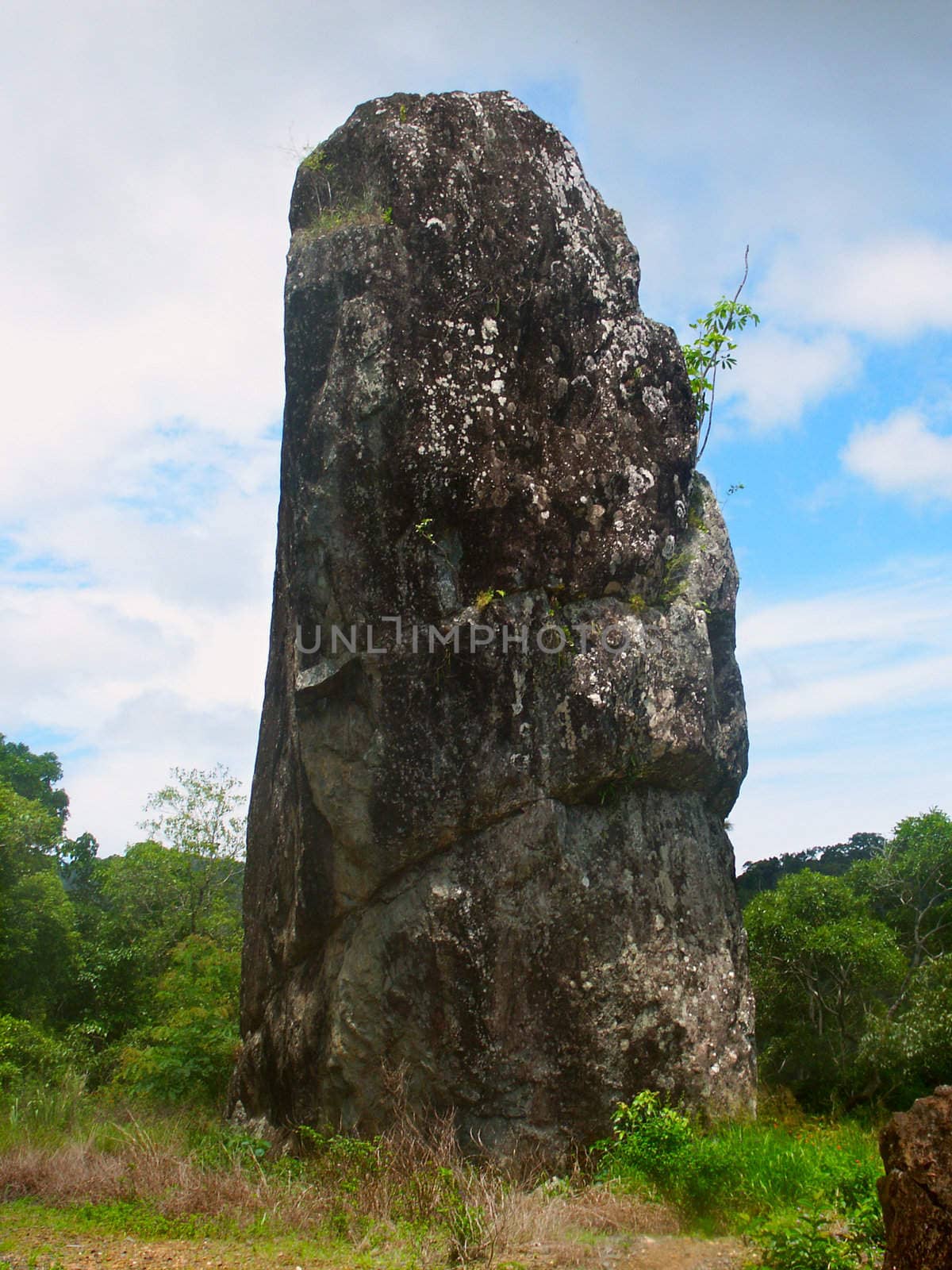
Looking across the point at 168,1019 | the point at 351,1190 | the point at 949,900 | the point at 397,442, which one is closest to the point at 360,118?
the point at 397,442

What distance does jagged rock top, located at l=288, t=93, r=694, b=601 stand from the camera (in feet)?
28.9

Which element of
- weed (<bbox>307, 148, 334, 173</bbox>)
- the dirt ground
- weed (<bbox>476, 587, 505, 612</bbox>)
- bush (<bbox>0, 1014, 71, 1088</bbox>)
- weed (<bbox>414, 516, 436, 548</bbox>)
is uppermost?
weed (<bbox>307, 148, 334, 173</bbox>)

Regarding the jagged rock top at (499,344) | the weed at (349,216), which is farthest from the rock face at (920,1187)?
the weed at (349,216)

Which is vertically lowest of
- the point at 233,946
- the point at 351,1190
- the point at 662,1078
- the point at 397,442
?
the point at 351,1190

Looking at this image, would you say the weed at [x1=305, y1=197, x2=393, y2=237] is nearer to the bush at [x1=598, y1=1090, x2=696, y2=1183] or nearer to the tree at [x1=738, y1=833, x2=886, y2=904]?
the bush at [x1=598, y1=1090, x2=696, y2=1183]

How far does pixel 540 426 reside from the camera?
29.9 feet

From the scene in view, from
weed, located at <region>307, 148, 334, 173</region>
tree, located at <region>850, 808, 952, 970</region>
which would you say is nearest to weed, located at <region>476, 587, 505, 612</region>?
weed, located at <region>307, 148, 334, 173</region>

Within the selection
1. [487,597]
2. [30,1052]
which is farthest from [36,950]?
[487,597]

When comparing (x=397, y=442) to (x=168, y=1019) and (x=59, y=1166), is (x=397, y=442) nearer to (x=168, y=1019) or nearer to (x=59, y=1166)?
(x=59, y=1166)

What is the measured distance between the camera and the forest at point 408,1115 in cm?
661

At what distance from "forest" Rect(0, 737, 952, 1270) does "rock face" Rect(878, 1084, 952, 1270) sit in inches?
30.2

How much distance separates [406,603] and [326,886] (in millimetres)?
2541

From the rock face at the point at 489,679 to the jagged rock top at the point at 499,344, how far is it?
0.03 meters

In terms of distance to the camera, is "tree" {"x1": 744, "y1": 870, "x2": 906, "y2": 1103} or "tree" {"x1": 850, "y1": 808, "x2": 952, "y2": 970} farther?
"tree" {"x1": 850, "y1": 808, "x2": 952, "y2": 970}
